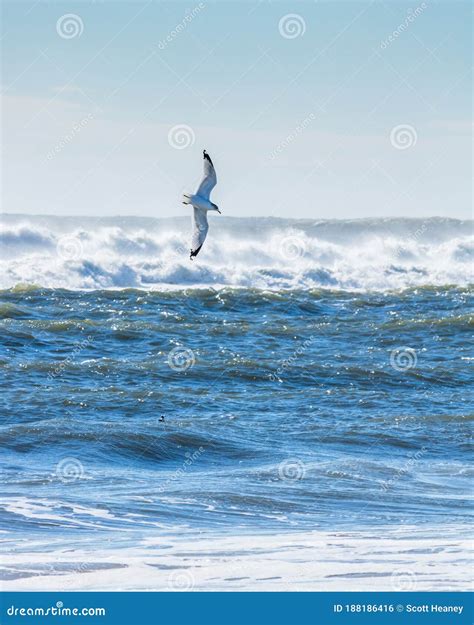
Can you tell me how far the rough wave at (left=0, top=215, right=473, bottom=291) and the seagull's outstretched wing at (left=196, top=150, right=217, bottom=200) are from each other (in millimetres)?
17059

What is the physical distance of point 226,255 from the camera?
3331cm

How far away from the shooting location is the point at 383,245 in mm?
39688

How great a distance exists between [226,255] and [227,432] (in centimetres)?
2142

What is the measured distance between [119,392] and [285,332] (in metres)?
6.50

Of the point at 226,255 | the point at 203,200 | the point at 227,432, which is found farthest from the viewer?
the point at 226,255

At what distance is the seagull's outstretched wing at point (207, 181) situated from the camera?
9.48 m

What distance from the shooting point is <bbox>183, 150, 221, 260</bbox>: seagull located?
9.45m

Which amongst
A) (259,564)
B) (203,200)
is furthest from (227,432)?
(259,564)

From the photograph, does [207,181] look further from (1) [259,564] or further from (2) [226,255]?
(2) [226,255]

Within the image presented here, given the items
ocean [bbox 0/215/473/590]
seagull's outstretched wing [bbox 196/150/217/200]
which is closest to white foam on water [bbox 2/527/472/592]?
ocean [bbox 0/215/473/590]

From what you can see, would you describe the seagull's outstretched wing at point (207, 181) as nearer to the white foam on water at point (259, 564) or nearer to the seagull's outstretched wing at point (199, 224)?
the seagull's outstretched wing at point (199, 224)

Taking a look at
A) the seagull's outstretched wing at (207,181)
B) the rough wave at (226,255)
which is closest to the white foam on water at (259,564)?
Result: the seagull's outstretched wing at (207,181)

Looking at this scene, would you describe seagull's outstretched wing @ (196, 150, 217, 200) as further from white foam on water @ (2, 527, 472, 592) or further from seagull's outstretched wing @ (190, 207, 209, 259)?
white foam on water @ (2, 527, 472, 592)
